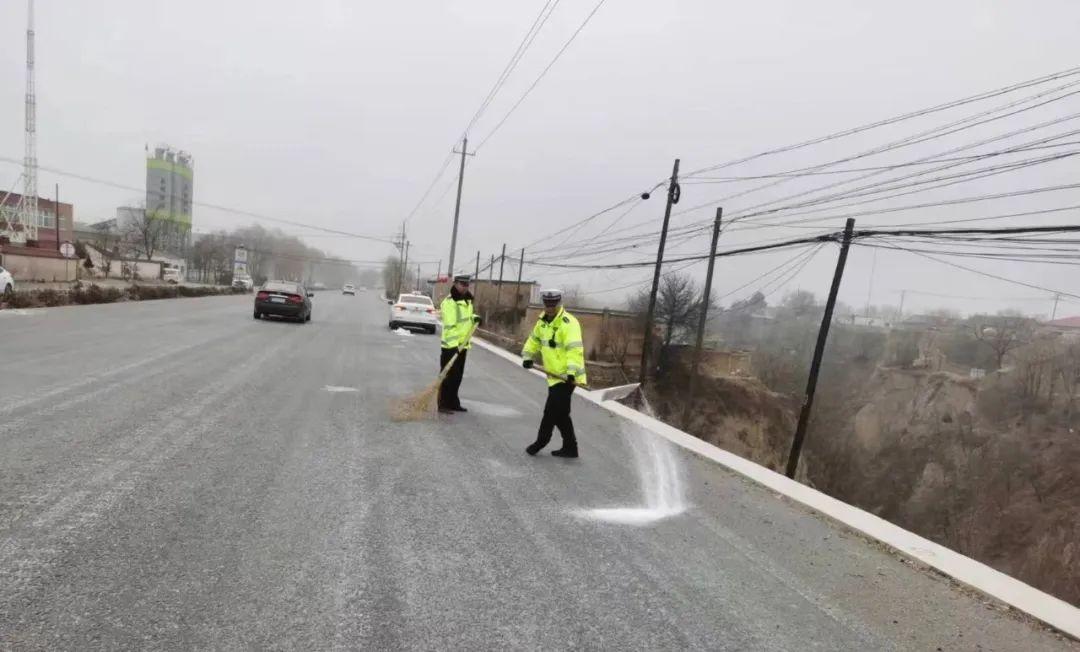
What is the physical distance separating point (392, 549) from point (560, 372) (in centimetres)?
286

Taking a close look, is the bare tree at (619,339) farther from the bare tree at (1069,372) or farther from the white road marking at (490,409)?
the white road marking at (490,409)

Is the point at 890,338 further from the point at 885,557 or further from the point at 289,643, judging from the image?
the point at 289,643

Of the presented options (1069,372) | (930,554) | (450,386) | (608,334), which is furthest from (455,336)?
(1069,372)

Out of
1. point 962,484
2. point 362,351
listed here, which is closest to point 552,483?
point 362,351

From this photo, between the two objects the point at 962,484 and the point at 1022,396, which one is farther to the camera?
the point at 1022,396

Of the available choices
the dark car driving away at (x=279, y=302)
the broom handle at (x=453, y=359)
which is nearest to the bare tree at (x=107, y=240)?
the dark car driving away at (x=279, y=302)

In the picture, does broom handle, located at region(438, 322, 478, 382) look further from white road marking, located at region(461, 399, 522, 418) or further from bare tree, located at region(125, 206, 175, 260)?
bare tree, located at region(125, 206, 175, 260)

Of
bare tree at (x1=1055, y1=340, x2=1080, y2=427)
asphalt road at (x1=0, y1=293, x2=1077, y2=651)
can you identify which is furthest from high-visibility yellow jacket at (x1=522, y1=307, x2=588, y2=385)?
bare tree at (x1=1055, y1=340, x2=1080, y2=427)

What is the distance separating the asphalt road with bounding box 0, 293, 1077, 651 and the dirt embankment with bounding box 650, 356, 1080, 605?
17886 mm

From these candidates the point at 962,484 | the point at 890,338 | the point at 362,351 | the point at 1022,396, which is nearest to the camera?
the point at 362,351

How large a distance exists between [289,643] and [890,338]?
48.5 metres

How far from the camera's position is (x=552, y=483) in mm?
5004

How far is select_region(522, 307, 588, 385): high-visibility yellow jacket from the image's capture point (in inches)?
229

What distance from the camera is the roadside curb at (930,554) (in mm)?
3424
